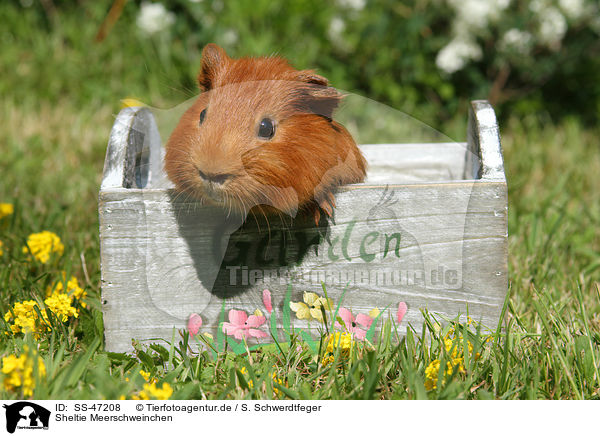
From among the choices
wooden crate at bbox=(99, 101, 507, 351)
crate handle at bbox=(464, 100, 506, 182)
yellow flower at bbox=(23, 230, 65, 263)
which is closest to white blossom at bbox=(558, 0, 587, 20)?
crate handle at bbox=(464, 100, 506, 182)

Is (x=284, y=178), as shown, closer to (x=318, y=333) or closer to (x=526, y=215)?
(x=318, y=333)

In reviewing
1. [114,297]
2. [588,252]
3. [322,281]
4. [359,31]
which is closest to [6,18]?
[359,31]

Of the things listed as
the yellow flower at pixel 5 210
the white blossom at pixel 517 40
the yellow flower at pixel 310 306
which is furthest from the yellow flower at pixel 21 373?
Answer: the white blossom at pixel 517 40

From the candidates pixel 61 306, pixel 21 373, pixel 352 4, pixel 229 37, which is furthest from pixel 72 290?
pixel 352 4

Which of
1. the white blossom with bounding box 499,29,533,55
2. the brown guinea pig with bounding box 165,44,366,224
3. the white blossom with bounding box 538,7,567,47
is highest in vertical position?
the white blossom with bounding box 538,7,567,47

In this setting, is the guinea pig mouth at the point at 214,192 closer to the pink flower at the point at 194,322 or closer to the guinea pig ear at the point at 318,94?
the guinea pig ear at the point at 318,94

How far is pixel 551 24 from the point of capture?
356cm

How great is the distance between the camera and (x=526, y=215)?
2.93 m

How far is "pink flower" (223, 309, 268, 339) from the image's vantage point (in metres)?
1.83

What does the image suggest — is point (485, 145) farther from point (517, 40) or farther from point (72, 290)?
point (517, 40)

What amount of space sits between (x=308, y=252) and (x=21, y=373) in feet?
2.77

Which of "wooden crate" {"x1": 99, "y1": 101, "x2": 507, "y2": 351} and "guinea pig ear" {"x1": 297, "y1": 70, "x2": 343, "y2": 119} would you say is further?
"wooden crate" {"x1": 99, "y1": 101, "x2": 507, "y2": 351}

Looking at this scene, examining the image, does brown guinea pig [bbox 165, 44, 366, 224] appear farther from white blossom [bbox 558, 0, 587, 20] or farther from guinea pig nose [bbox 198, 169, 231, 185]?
white blossom [bbox 558, 0, 587, 20]
